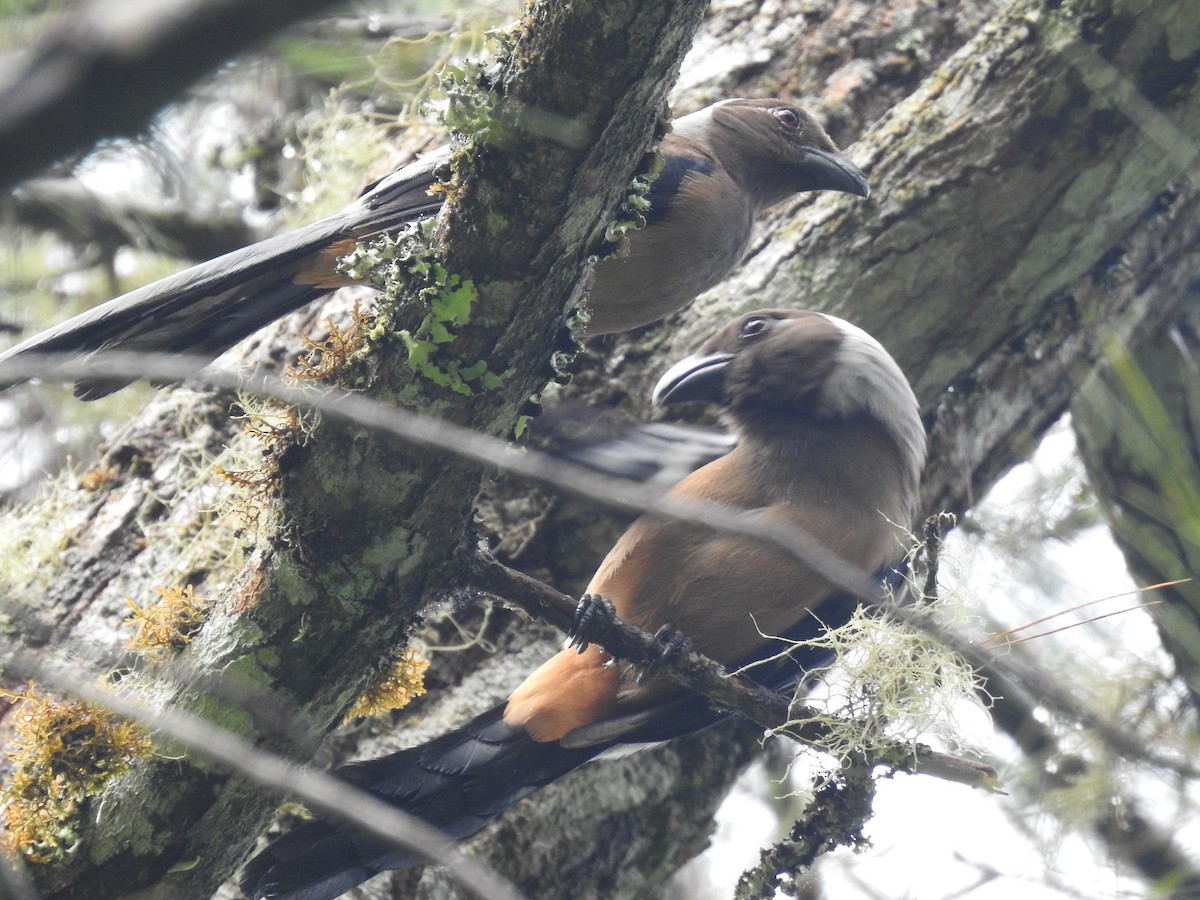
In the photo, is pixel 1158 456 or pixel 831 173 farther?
pixel 1158 456

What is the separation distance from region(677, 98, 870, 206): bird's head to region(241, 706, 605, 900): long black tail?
182 centimetres

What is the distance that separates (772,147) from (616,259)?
0.91 metres

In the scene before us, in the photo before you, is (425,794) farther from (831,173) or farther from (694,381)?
(831,173)

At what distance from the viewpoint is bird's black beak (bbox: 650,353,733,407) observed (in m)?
2.93

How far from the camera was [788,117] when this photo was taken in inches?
132

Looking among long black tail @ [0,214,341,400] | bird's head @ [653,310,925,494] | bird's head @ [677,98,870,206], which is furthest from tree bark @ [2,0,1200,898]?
long black tail @ [0,214,341,400]

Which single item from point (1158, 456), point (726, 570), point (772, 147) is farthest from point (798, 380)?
point (1158, 456)

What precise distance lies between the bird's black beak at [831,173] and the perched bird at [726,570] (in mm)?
458

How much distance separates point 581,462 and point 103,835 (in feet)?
4.57

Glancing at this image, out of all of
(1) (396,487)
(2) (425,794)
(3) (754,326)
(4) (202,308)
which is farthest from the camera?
(3) (754,326)

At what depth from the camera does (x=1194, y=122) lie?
3.01 meters

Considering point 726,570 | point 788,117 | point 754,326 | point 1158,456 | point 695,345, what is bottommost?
point 726,570

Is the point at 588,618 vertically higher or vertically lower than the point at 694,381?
lower

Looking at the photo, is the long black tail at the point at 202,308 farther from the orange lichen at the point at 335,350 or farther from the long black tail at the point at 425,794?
the long black tail at the point at 425,794
